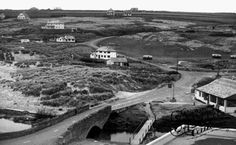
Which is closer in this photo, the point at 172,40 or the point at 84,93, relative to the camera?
the point at 84,93

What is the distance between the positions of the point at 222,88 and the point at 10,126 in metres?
22.7

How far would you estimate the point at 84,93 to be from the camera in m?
49.8

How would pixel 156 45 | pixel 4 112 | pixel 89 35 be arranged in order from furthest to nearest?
pixel 89 35
pixel 156 45
pixel 4 112

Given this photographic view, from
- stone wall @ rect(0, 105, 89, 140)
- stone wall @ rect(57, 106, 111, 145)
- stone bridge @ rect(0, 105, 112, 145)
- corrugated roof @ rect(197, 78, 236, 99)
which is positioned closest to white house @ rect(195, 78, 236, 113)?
corrugated roof @ rect(197, 78, 236, 99)

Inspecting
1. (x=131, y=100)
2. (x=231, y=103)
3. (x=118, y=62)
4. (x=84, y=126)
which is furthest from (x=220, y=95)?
(x=118, y=62)

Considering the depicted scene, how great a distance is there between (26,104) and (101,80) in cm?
1260

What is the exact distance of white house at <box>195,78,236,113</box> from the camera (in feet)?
143

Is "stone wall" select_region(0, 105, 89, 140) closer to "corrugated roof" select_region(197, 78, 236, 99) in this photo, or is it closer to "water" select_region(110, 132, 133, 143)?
"water" select_region(110, 132, 133, 143)

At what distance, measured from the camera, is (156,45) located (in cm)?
10438

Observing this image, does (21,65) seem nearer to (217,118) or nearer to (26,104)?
(26,104)

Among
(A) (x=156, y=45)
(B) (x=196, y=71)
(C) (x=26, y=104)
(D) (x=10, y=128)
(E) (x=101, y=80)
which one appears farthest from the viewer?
(A) (x=156, y=45)

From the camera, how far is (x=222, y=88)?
45.7 metres

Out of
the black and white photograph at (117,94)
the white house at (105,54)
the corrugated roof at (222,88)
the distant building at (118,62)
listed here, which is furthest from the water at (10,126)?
the white house at (105,54)

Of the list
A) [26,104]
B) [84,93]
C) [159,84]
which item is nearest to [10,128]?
[26,104]
